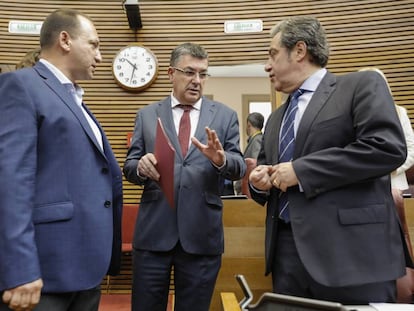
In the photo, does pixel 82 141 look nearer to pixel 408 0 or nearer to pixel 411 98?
pixel 411 98

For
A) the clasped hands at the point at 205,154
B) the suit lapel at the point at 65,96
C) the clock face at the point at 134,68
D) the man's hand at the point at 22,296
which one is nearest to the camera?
the man's hand at the point at 22,296

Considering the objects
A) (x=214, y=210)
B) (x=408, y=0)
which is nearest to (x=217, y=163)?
(x=214, y=210)

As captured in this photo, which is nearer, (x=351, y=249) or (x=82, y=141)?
(x=351, y=249)

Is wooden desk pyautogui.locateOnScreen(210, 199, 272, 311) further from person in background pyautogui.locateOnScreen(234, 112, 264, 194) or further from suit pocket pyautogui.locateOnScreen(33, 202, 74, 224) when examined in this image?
person in background pyautogui.locateOnScreen(234, 112, 264, 194)

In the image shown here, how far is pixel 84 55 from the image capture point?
67.1 inches

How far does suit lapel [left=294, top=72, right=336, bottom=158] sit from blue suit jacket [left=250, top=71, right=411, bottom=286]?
24mm

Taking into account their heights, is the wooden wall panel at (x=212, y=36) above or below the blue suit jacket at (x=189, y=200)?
above

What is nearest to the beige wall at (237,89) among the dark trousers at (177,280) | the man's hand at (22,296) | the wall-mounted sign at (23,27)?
the wall-mounted sign at (23,27)

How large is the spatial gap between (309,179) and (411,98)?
13.8 ft

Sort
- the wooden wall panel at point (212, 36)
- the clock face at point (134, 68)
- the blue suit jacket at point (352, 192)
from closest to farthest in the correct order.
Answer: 1. the blue suit jacket at point (352, 192)
2. the wooden wall panel at point (212, 36)
3. the clock face at point (134, 68)

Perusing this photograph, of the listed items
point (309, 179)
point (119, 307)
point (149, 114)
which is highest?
point (149, 114)

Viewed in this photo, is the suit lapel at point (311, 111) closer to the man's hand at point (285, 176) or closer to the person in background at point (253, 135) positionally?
the man's hand at point (285, 176)

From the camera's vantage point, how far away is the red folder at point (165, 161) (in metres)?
1.79

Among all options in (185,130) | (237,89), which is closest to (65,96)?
(185,130)
